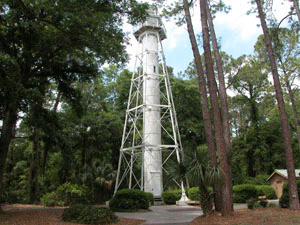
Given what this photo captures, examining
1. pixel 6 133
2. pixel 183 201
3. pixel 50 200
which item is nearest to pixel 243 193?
pixel 183 201

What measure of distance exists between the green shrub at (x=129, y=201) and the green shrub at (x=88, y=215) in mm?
4969

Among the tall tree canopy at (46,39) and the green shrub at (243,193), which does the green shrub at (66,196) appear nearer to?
the tall tree canopy at (46,39)

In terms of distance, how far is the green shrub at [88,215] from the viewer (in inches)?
409

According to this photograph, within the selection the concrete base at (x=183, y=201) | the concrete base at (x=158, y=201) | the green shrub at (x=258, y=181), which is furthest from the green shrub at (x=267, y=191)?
the concrete base at (x=158, y=201)

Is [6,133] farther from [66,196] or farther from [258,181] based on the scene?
[258,181]

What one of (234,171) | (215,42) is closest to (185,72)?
(234,171)

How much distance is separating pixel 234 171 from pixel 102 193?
564 inches

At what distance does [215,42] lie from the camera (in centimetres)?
1441

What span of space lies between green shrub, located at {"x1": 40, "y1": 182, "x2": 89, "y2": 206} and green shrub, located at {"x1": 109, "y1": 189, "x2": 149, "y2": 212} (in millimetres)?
5360

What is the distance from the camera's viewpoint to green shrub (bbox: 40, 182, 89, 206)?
19984mm

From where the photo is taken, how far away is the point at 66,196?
2083 cm

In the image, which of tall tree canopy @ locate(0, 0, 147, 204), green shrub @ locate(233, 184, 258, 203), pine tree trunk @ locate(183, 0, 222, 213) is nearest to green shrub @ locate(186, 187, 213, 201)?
green shrub @ locate(233, 184, 258, 203)

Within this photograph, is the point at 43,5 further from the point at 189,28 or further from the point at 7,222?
the point at 7,222

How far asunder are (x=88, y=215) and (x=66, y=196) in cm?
1119
